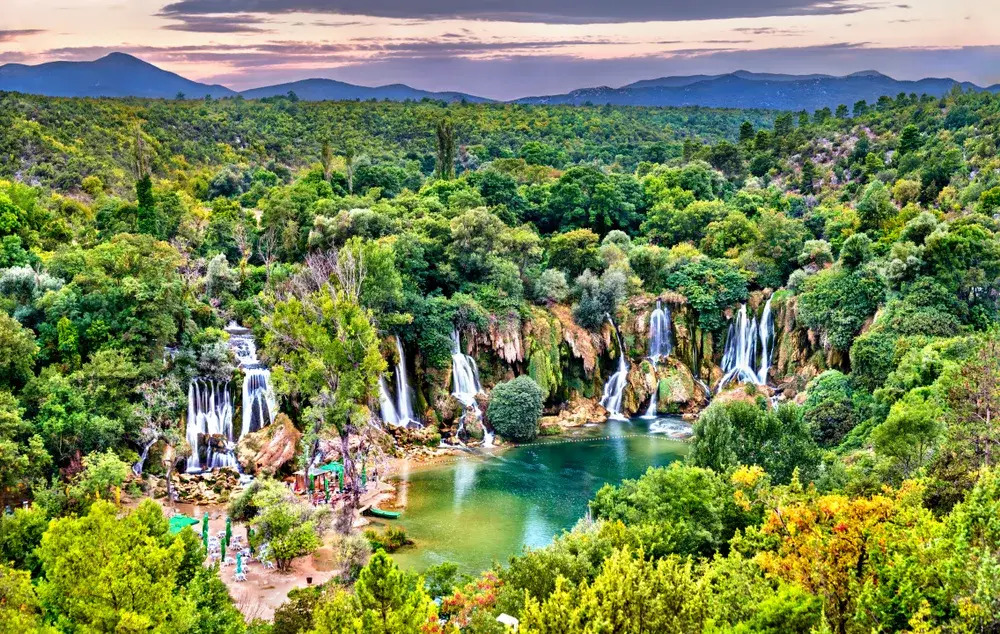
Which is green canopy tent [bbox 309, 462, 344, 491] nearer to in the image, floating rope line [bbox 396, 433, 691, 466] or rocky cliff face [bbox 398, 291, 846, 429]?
floating rope line [bbox 396, 433, 691, 466]

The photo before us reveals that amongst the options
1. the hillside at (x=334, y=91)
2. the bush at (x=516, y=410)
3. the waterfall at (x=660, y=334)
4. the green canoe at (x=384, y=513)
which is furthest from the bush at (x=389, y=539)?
the hillside at (x=334, y=91)

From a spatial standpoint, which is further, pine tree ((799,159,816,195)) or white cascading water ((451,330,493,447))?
pine tree ((799,159,816,195))

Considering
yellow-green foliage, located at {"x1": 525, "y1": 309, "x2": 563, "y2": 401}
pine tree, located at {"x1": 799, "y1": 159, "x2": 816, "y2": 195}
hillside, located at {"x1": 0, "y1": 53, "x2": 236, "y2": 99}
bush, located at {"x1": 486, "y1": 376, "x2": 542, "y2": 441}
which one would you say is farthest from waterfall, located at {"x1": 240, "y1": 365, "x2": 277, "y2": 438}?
hillside, located at {"x1": 0, "y1": 53, "x2": 236, "y2": 99}

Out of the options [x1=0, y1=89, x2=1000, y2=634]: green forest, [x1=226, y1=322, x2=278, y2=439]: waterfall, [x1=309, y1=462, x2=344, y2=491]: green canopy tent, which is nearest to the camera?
[x1=0, y1=89, x2=1000, y2=634]: green forest

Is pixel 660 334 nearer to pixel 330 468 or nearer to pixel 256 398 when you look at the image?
pixel 330 468

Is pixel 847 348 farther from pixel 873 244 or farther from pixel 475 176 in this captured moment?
pixel 475 176

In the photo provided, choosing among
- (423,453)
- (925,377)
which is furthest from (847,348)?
(423,453)

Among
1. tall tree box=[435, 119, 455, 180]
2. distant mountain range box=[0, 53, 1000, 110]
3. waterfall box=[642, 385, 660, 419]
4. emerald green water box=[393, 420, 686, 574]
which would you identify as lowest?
waterfall box=[642, 385, 660, 419]
